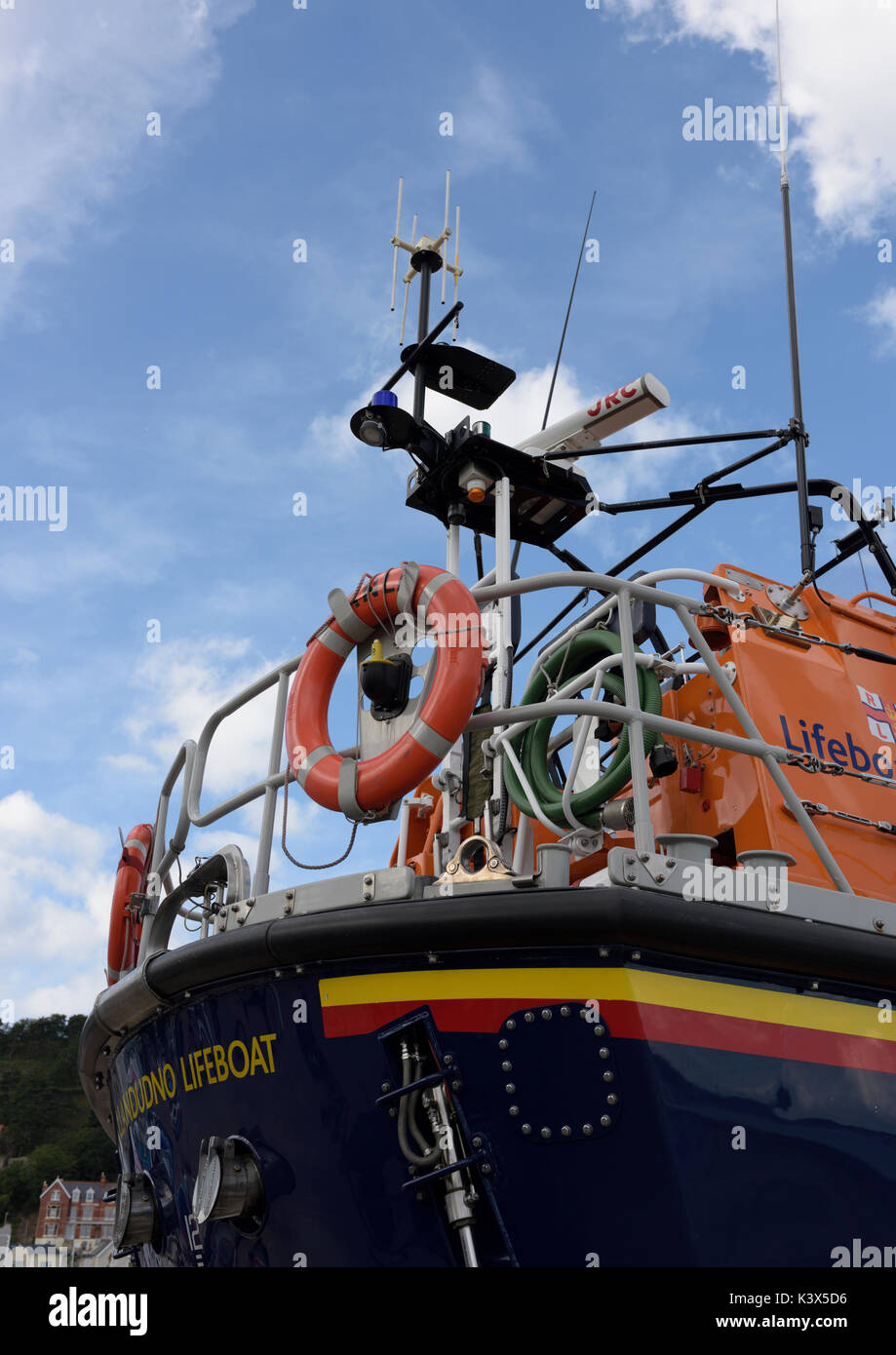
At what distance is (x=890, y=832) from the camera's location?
15.1 feet

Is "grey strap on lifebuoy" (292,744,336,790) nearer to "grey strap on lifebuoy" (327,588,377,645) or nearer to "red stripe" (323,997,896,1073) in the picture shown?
"grey strap on lifebuoy" (327,588,377,645)

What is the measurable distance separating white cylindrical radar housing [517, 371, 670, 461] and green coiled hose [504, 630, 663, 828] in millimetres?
1702

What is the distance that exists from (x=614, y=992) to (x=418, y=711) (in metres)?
1.09

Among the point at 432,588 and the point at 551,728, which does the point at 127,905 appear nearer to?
the point at 551,728

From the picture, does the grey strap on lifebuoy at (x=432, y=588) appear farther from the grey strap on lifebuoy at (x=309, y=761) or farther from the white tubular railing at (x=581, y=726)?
the grey strap on lifebuoy at (x=309, y=761)

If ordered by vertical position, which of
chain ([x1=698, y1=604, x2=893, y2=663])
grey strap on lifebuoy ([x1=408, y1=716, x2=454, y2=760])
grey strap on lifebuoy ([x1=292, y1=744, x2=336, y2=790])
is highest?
chain ([x1=698, y1=604, x2=893, y2=663])

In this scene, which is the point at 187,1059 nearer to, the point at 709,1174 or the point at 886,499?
the point at 709,1174

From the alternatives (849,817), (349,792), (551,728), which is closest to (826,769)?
(849,817)

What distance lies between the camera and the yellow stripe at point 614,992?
3.16 m

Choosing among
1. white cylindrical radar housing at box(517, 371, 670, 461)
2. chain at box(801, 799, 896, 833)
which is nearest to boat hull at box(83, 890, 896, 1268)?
chain at box(801, 799, 896, 833)

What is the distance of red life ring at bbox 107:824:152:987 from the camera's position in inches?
209

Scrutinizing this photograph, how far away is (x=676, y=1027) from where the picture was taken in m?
3.15

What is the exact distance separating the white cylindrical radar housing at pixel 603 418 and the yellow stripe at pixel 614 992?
134 inches
